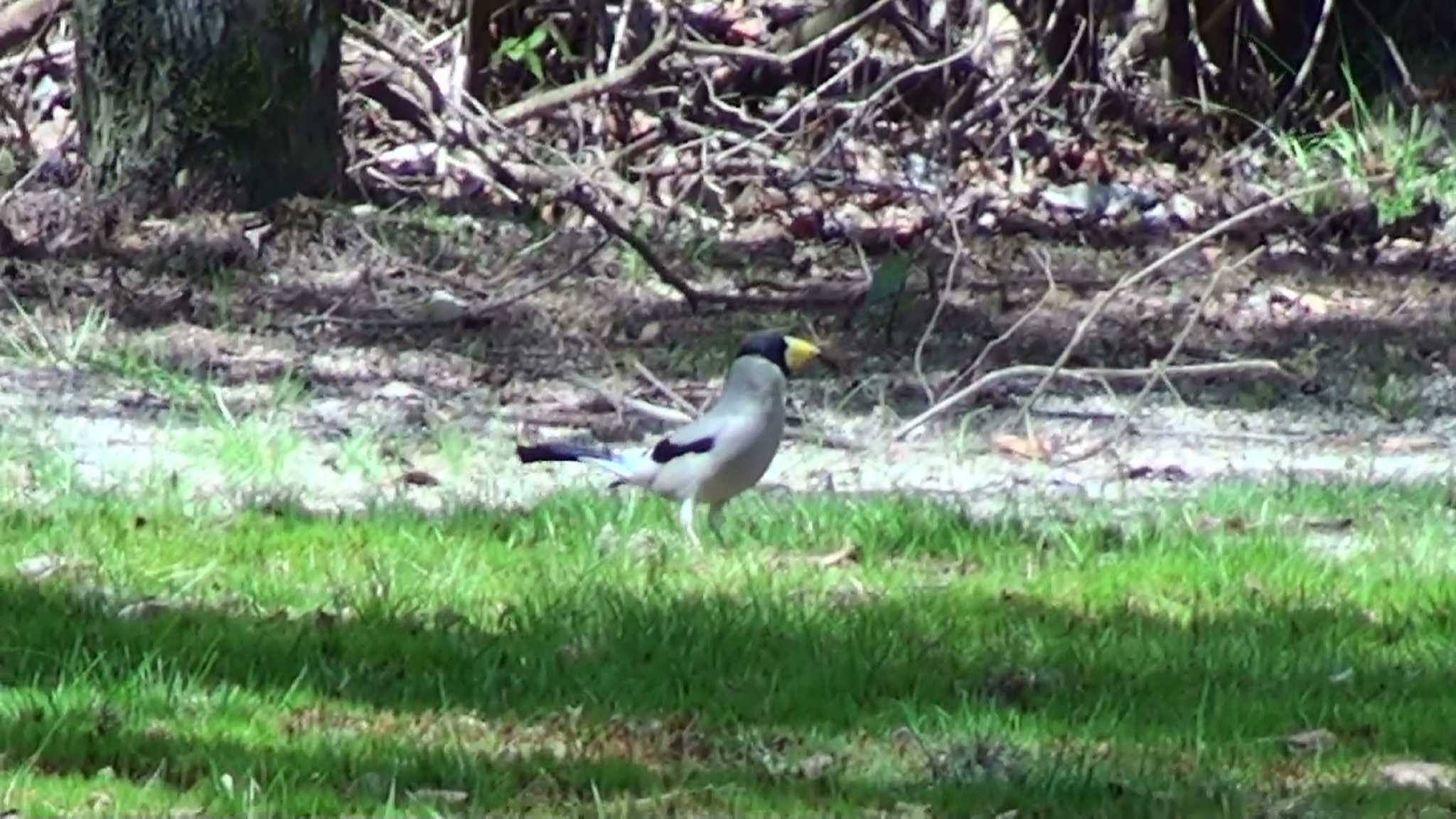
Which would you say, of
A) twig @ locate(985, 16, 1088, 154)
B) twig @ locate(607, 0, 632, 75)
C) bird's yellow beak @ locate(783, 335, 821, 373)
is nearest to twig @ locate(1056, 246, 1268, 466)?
bird's yellow beak @ locate(783, 335, 821, 373)

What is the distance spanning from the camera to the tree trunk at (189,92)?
10.1 meters

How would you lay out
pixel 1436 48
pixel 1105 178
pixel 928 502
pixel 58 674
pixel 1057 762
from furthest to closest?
pixel 1436 48 → pixel 1105 178 → pixel 928 502 → pixel 58 674 → pixel 1057 762

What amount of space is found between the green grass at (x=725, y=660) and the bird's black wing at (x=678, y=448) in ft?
0.61

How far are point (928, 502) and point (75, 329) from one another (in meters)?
3.19

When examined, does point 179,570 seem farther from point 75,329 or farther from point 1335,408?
point 1335,408

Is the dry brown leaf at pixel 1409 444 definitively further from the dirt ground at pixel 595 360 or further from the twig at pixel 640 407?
the twig at pixel 640 407

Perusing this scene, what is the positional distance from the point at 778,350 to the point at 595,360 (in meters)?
2.49

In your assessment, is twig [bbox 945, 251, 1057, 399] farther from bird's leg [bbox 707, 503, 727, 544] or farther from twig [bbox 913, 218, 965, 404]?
bird's leg [bbox 707, 503, 727, 544]

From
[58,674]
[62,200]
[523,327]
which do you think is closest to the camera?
[58,674]

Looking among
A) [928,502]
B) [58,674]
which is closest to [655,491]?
[928,502]

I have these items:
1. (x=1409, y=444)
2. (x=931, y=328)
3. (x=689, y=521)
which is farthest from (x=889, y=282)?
(x=689, y=521)

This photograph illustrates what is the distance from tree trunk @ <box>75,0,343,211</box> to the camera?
10.1 meters

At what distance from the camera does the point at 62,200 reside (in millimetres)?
10414

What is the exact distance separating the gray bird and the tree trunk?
369 centimetres
